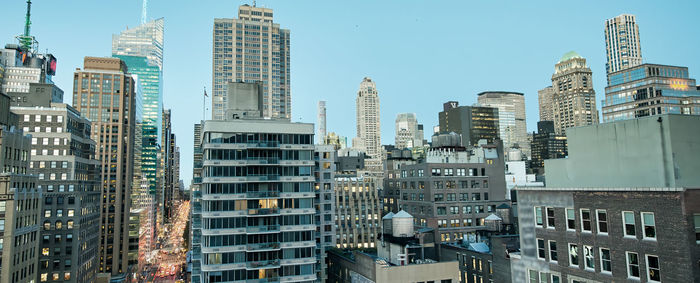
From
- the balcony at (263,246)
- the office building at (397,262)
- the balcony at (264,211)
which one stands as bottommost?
the office building at (397,262)

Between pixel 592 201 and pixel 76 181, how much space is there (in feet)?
403

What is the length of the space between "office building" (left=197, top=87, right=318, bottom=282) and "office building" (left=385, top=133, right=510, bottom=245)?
47081mm

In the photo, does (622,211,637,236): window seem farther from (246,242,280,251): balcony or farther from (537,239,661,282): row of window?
(246,242,280,251): balcony

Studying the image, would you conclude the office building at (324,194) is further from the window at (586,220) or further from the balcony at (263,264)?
the window at (586,220)

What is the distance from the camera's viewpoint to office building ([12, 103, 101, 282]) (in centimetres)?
11500

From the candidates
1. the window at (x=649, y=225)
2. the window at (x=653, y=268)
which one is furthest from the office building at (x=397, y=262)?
the window at (x=649, y=225)

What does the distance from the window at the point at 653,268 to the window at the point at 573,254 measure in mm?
6404

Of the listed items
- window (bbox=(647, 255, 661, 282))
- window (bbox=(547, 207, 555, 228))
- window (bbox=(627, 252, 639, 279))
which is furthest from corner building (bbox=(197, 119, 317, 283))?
window (bbox=(647, 255, 661, 282))

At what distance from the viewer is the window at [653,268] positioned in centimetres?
3418

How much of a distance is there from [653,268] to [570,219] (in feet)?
25.4

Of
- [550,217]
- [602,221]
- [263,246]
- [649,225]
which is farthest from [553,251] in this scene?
[263,246]

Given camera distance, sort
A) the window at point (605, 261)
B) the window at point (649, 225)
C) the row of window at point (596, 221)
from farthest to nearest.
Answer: the window at point (605, 261)
the row of window at point (596, 221)
the window at point (649, 225)

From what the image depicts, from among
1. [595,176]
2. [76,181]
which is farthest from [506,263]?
[76,181]

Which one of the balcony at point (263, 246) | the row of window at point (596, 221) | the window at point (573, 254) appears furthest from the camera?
the balcony at point (263, 246)
